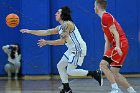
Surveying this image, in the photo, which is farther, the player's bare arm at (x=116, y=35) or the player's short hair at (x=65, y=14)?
the player's short hair at (x=65, y=14)

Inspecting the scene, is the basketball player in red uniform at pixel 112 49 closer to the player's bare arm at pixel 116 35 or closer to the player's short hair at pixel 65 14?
the player's bare arm at pixel 116 35

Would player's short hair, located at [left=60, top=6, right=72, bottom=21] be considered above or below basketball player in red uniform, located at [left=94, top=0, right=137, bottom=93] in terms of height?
above

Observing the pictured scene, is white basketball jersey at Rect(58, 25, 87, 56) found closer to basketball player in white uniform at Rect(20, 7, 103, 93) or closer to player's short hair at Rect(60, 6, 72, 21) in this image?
basketball player in white uniform at Rect(20, 7, 103, 93)

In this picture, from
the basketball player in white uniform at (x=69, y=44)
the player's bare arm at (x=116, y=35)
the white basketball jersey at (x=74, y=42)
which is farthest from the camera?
the white basketball jersey at (x=74, y=42)

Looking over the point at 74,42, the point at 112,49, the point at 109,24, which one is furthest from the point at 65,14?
the point at 112,49

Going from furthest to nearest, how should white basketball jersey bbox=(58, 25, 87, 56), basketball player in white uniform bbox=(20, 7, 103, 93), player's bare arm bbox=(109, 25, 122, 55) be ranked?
white basketball jersey bbox=(58, 25, 87, 56)
basketball player in white uniform bbox=(20, 7, 103, 93)
player's bare arm bbox=(109, 25, 122, 55)

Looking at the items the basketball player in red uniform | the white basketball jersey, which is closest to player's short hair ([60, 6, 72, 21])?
the white basketball jersey

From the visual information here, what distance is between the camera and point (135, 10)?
1332 cm

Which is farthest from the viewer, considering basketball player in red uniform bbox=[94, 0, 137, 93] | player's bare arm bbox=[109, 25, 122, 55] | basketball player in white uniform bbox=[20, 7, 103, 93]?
basketball player in white uniform bbox=[20, 7, 103, 93]

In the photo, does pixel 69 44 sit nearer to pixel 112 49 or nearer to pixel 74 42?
pixel 74 42

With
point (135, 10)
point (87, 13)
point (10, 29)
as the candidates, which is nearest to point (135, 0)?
point (135, 10)

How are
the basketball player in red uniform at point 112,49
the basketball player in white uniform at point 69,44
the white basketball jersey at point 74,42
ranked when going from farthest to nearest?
the white basketball jersey at point 74,42 → the basketball player in white uniform at point 69,44 → the basketball player in red uniform at point 112,49

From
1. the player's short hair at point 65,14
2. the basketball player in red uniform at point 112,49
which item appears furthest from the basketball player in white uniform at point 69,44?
the basketball player in red uniform at point 112,49

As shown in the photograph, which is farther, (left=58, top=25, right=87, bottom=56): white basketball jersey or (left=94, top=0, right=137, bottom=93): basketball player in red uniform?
(left=58, top=25, right=87, bottom=56): white basketball jersey
